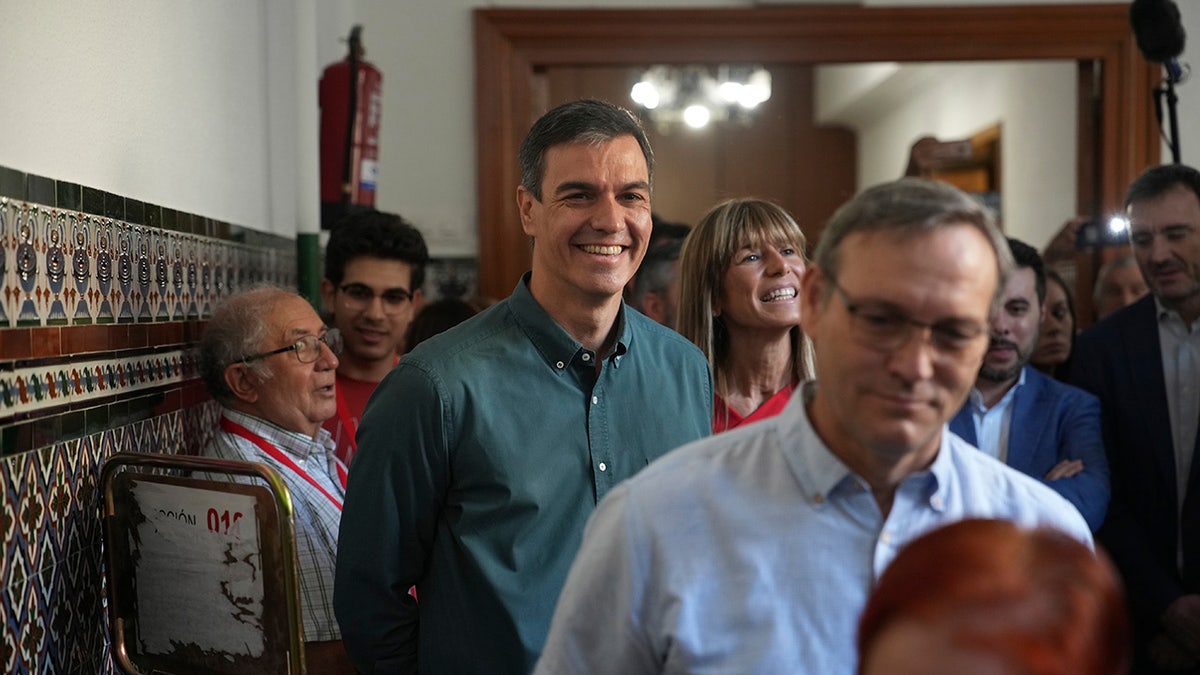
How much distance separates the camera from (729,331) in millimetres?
2893

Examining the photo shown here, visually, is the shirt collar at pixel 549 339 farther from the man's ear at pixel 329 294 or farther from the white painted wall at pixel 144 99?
the man's ear at pixel 329 294

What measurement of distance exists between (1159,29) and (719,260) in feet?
7.58

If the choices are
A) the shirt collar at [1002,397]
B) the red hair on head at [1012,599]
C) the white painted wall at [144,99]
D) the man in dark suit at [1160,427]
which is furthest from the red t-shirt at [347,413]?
the red hair on head at [1012,599]

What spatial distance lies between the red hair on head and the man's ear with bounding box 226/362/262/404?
80.8 inches

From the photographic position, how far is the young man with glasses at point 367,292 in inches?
136

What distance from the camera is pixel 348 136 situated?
168 inches

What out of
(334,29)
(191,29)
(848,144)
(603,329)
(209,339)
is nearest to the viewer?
(603,329)

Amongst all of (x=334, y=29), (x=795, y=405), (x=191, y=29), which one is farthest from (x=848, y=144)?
(x=795, y=405)

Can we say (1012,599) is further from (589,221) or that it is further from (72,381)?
(72,381)

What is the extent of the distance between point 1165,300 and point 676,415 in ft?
5.80

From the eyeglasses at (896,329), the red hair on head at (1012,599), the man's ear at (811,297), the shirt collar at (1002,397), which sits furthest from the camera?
the shirt collar at (1002,397)

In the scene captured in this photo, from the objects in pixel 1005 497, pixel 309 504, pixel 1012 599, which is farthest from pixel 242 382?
pixel 1012 599

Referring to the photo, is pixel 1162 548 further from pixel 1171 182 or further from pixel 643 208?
pixel 643 208

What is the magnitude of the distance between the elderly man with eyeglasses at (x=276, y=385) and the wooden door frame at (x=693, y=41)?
2.57 m
